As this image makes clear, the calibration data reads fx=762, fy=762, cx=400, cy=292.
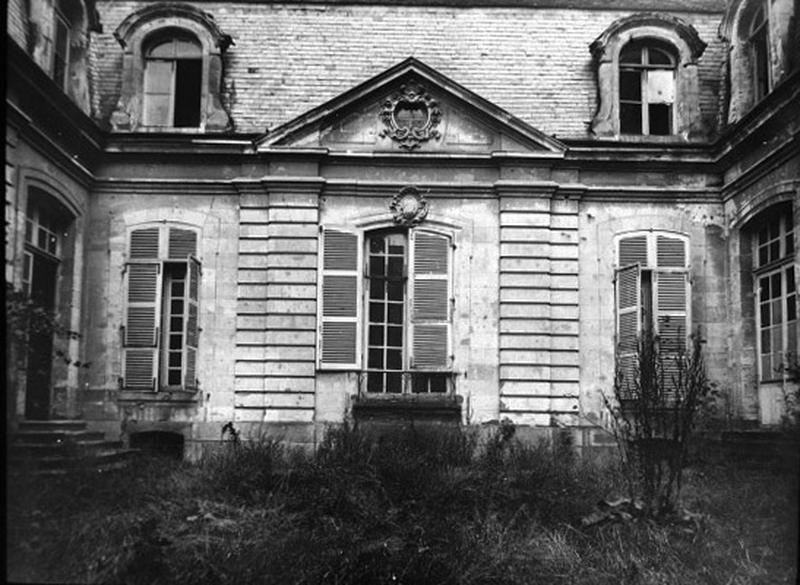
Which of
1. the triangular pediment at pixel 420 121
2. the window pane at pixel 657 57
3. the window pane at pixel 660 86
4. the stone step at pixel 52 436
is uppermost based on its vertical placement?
the window pane at pixel 657 57

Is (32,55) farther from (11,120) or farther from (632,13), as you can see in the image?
(632,13)

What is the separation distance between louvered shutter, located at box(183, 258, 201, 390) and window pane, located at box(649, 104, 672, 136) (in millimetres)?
5928

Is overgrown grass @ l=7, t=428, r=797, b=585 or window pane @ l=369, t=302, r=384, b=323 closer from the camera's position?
overgrown grass @ l=7, t=428, r=797, b=585

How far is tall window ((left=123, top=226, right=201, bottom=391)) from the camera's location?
7457 millimetres

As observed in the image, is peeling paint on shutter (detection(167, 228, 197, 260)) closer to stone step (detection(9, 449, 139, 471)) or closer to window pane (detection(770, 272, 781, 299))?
stone step (detection(9, 449, 139, 471))

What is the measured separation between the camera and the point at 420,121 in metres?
9.59

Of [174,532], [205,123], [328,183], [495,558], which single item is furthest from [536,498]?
[205,123]

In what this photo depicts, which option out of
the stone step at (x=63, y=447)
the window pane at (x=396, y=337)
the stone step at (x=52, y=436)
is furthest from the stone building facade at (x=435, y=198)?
the stone step at (x=52, y=436)

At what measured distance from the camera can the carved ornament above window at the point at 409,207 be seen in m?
9.46

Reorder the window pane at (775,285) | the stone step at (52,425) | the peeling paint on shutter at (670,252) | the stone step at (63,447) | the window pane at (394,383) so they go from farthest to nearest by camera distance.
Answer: the peeling paint on shutter at (670,252) → the window pane at (394,383) → the window pane at (775,285) → the stone step at (52,425) → the stone step at (63,447)

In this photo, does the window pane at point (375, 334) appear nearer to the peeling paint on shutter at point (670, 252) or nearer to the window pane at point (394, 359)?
the window pane at point (394, 359)

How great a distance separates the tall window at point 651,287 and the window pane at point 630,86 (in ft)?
6.20

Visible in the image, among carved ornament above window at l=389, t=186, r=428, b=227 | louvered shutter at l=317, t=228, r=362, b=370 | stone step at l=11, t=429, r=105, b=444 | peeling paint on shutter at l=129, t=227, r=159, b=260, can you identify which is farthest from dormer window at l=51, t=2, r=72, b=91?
carved ornament above window at l=389, t=186, r=428, b=227

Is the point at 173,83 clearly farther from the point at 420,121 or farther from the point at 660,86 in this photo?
the point at 660,86
